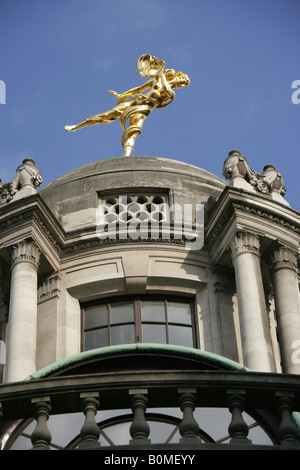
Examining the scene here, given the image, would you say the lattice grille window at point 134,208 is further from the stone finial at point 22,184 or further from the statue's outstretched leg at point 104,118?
the statue's outstretched leg at point 104,118

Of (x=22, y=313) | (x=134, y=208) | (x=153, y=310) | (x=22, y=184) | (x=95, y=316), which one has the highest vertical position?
(x=22, y=184)

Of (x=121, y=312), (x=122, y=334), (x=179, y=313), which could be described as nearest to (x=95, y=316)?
(x=121, y=312)

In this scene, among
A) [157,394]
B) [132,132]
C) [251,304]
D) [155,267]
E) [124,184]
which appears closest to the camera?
[157,394]

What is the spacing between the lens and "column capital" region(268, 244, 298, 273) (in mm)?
25203

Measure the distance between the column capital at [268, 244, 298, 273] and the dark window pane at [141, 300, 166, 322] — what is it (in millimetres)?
2632

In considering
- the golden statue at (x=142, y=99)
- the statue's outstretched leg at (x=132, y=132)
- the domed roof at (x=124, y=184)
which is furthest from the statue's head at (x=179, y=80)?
the domed roof at (x=124, y=184)

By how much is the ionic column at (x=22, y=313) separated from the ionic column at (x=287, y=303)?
16.7ft

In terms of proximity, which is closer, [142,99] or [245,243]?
[245,243]

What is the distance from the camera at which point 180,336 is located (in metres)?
25.2

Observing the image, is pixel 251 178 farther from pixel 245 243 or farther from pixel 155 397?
pixel 155 397

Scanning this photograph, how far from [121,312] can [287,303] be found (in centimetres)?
378

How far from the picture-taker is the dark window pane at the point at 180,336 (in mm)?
25078

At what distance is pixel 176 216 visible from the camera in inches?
1055

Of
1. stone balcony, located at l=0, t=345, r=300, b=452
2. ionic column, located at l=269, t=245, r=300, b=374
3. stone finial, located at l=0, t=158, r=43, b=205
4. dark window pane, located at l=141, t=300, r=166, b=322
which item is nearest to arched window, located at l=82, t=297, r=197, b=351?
dark window pane, located at l=141, t=300, r=166, b=322
